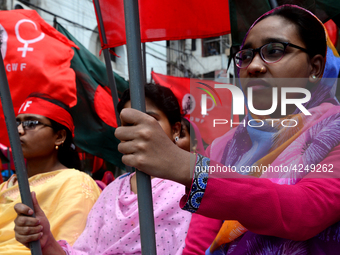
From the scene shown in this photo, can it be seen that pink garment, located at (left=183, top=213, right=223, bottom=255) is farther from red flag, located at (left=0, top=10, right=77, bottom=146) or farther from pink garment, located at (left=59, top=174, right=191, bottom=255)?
red flag, located at (left=0, top=10, right=77, bottom=146)

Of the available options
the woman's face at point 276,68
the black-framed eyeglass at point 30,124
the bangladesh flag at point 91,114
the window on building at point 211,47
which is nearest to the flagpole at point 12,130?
the woman's face at point 276,68

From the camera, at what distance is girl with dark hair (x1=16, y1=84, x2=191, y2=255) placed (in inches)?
58.7

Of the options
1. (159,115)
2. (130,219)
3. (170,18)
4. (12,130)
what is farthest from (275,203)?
(170,18)

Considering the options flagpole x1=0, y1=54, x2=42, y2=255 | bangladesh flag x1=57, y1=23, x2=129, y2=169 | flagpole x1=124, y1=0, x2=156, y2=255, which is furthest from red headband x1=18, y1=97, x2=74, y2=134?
flagpole x1=124, y1=0, x2=156, y2=255

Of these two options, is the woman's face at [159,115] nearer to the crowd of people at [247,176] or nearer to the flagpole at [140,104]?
the crowd of people at [247,176]

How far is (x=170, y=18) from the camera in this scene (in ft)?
7.90

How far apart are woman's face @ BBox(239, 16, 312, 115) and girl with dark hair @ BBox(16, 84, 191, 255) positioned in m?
0.54

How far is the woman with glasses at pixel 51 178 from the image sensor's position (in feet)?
6.27

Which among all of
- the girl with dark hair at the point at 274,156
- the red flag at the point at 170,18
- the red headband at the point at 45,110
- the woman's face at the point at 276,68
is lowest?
the red headband at the point at 45,110

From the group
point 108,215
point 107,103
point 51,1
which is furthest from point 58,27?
point 51,1

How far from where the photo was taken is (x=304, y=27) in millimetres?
1117

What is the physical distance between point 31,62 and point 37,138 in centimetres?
92

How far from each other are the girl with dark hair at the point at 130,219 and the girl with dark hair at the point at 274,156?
33 cm

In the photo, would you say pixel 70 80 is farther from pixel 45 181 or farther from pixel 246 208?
pixel 246 208
